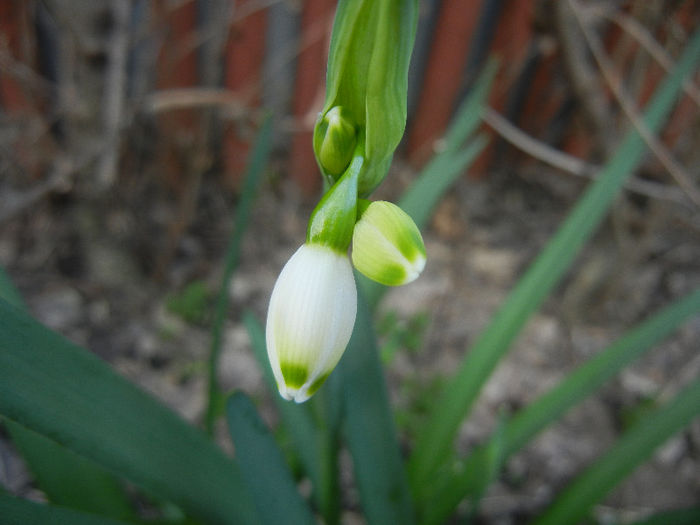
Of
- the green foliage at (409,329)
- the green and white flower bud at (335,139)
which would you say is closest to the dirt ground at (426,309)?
the green foliage at (409,329)

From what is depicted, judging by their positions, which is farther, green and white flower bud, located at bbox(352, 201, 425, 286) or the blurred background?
the blurred background

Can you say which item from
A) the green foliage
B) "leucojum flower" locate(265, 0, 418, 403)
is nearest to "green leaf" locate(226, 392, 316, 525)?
"leucojum flower" locate(265, 0, 418, 403)

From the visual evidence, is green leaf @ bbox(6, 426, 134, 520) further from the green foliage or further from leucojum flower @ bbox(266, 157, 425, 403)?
the green foliage

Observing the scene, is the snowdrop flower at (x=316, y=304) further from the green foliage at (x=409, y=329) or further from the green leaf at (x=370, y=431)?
the green foliage at (x=409, y=329)

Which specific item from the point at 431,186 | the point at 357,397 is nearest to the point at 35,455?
the point at 357,397

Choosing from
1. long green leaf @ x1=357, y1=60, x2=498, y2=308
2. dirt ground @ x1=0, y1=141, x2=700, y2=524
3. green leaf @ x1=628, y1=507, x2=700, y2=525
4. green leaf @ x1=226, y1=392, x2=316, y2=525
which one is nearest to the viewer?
green leaf @ x1=226, y1=392, x2=316, y2=525

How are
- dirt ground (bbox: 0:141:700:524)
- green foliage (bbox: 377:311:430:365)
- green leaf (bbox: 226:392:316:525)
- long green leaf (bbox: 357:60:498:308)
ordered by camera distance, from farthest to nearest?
1. green foliage (bbox: 377:311:430:365)
2. dirt ground (bbox: 0:141:700:524)
3. long green leaf (bbox: 357:60:498:308)
4. green leaf (bbox: 226:392:316:525)

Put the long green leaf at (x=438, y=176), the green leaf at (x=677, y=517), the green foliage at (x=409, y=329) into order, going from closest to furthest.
→ the green leaf at (x=677, y=517) → the long green leaf at (x=438, y=176) → the green foliage at (x=409, y=329)

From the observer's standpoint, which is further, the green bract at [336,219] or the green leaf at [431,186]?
the green leaf at [431,186]
